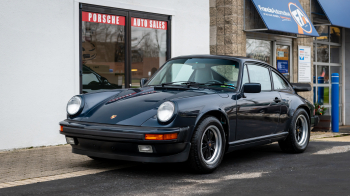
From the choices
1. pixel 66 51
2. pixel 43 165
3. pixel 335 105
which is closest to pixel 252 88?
pixel 43 165

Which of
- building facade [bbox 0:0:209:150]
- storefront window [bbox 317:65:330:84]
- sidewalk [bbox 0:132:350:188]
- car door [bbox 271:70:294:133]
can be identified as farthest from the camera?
storefront window [bbox 317:65:330:84]

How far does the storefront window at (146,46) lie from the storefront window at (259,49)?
2980 mm

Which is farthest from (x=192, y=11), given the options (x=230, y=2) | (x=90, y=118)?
(x=90, y=118)

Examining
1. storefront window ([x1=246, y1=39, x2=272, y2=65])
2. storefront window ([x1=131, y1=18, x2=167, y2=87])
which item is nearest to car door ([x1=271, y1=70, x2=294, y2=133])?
storefront window ([x1=131, y1=18, x2=167, y2=87])

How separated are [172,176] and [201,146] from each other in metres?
0.48

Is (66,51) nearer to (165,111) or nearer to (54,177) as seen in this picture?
(54,177)

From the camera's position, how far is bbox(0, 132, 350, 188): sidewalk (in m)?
5.30

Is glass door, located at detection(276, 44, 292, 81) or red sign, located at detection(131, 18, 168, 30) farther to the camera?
glass door, located at detection(276, 44, 292, 81)

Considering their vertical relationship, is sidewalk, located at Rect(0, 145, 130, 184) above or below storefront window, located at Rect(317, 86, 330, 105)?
below

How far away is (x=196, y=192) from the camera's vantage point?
14.7 feet

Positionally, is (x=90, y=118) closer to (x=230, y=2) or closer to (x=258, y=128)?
(x=258, y=128)

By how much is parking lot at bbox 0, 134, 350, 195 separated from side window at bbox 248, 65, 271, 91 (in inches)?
43.0

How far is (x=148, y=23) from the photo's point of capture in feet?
32.7

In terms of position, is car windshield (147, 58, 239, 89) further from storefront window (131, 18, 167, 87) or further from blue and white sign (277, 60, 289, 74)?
blue and white sign (277, 60, 289, 74)
